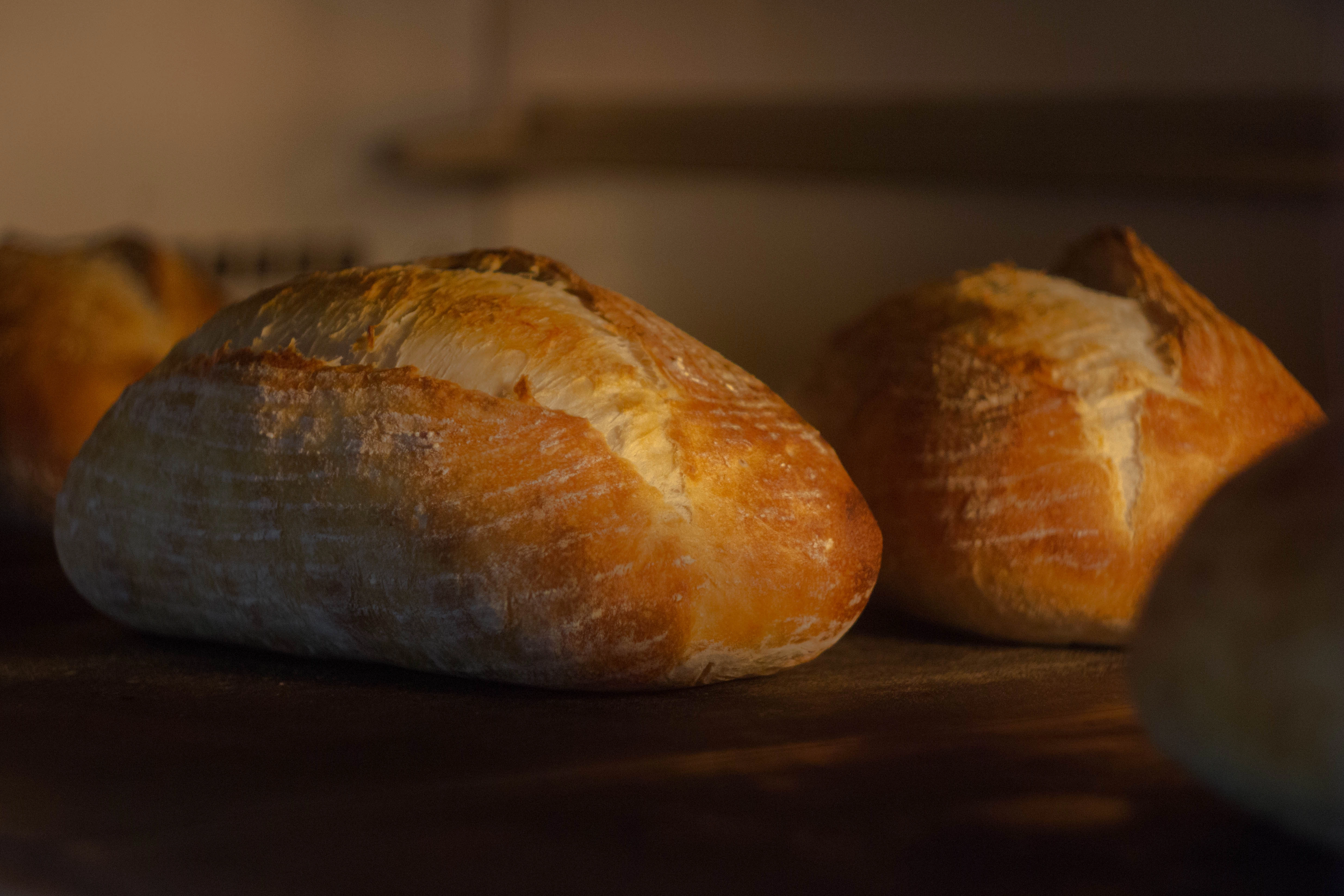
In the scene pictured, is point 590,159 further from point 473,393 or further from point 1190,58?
point 473,393

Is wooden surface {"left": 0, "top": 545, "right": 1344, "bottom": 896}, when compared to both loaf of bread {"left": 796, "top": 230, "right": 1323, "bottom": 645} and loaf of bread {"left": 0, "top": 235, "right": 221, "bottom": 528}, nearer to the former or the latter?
loaf of bread {"left": 796, "top": 230, "right": 1323, "bottom": 645}

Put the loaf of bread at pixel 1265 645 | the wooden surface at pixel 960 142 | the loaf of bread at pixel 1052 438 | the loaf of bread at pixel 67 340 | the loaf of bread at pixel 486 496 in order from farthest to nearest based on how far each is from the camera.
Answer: the wooden surface at pixel 960 142 < the loaf of bread at pixel 67 340 < the loaf of bread at pixel 1052 438 < the loaf of bread at pixel 486 496 < the loaf of bread at pixel 1265 645

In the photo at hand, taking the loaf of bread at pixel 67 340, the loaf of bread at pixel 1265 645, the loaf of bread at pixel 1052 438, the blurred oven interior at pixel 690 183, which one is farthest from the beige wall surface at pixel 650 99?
the loaf of bread at pixel 1265 645

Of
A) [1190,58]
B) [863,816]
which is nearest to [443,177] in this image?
[1190,58]

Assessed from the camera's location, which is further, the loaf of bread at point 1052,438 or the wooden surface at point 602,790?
the loaf of bread at point 1052,438

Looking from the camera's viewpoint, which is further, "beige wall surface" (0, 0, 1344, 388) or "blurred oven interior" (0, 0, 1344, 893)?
"beige wall surface" (0, 0, 1344, 388)

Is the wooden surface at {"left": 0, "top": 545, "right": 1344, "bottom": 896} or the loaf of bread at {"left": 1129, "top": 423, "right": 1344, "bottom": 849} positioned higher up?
the loaf of bread at {"left": 1129, "top": 423, "right": 1344, "bottom": 849}

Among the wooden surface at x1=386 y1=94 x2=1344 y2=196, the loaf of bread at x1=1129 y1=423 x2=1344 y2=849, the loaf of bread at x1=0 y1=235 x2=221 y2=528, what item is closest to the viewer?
the loaf of bread at x1=1129 y1=423 x2=1344 y2=849

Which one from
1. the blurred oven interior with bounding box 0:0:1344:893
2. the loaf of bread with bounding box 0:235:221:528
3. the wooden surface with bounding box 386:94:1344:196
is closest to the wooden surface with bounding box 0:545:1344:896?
the blurred oven interior with bounding box 0:0:1344:893

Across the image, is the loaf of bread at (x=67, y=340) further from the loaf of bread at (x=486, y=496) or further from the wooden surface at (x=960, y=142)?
the wooden surface at (x=960, y=142)
